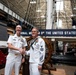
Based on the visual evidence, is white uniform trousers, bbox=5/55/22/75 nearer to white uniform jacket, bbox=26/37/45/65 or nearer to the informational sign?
white uniform jacket, bbox=26/37/45/65

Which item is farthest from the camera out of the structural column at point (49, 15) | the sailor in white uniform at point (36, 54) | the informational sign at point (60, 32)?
the structural column at point (49, 15)

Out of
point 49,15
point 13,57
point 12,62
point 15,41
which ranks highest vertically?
point 49,15

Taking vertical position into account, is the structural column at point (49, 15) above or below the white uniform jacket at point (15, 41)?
above

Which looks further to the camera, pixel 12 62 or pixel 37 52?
pixel 12 62

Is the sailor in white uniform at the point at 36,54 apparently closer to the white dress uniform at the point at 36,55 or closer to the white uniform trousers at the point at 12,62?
the white dress uniform at the point at 36,55

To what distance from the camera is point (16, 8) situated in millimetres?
17219

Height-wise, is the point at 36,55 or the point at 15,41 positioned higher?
the point at 15,41

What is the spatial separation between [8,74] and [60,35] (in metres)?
4.65

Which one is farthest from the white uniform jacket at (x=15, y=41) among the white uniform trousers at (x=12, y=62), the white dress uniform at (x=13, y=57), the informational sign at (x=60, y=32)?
the informational sign at (x=60, y=32)

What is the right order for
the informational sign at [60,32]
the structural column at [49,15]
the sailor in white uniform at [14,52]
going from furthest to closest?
the structural column at [49,15], the informational sign at [60,32], the sailor in white uniform at [14,52]

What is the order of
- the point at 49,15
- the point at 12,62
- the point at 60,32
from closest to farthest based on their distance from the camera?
the point at 12,62 → the point at 60,32 → the point at 49,15

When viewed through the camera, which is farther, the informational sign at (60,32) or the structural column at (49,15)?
the structural column at (49,15)

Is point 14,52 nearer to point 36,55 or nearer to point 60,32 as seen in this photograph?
point 36,55

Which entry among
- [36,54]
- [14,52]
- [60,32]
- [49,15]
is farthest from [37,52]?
[49,15]
